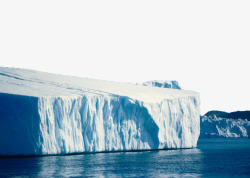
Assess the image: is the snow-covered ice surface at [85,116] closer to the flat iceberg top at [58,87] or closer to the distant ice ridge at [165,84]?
the flat iceberg top at [58,87]

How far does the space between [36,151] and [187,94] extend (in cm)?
991

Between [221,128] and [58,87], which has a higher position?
[58,87]

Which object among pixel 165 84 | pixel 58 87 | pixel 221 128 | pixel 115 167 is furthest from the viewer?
pixel 221 128

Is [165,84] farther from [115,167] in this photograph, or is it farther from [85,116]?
[115,167]

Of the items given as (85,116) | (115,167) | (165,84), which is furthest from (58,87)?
(165,84)

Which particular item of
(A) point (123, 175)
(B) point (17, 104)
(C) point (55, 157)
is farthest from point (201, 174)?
(B) point (17, 104)

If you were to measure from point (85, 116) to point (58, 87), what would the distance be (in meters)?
1.84

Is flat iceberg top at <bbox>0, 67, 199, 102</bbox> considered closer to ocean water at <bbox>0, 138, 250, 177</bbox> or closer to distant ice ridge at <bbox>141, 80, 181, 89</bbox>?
ocean water at <bbox>0, 138, 250, 177</bbox>

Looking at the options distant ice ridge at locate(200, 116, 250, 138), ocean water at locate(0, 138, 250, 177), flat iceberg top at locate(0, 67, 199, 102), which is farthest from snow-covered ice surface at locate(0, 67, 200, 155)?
distant ice ridge at locate(200, 116, 250, 138)

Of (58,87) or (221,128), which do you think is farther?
(221,128)

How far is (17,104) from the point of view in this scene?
1533 cm

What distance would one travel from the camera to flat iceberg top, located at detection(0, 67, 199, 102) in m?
16.5

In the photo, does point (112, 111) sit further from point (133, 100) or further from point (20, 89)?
point (20, 89)

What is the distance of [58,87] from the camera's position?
58.8ft
